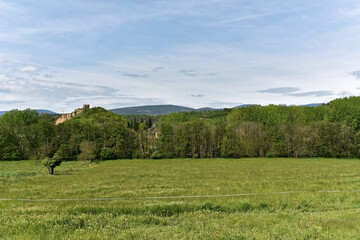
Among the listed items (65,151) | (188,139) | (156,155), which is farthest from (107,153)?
(188,139)

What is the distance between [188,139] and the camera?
8288 cm

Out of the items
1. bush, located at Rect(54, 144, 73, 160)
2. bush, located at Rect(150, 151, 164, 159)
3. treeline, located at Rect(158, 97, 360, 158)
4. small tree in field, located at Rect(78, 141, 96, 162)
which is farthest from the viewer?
bush, located at Rect(150, 151, 164, 159)

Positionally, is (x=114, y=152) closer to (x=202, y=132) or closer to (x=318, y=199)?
(x=202, y=132)

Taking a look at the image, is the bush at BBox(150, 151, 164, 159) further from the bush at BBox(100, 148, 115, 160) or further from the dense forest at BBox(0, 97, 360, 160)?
the bush at BBox(100, 148, 115, 160)

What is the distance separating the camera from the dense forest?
247 ft

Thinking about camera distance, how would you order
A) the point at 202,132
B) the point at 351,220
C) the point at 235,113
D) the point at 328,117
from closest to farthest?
the point at 351,220 → the point at 202,132 → the point at 328,117 → the point at 235,113

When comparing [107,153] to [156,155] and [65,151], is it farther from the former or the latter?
[156,155]

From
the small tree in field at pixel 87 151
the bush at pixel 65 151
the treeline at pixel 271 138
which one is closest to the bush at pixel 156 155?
the treeline at pixel 271 138

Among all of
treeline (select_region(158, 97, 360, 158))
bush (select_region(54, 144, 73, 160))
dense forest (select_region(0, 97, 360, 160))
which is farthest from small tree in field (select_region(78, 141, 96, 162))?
treeline (select_region(158, 97, 360, 158))

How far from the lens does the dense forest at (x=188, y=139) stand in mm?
75188

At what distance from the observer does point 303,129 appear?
254 feet

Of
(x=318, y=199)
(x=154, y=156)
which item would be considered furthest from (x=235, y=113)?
(x=318, y=199)

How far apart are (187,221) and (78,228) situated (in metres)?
4.48

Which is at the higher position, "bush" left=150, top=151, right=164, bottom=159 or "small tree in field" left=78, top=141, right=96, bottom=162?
"small tree in field" left=78, top=141, right=96, bottom=162
